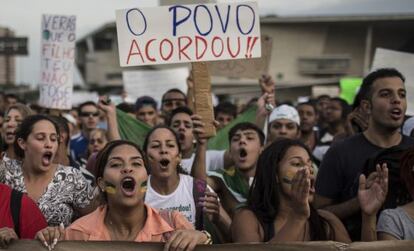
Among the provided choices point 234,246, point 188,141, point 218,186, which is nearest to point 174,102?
point 188,141

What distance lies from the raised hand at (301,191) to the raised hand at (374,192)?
0.35 m

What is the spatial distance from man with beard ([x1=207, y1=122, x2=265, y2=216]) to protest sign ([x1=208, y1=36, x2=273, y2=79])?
160 centimetres

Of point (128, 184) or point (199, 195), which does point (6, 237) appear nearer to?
point (128, 184)

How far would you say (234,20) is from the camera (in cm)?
473

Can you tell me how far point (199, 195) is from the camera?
14.8ft

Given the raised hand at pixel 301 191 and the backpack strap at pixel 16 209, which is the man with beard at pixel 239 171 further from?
the backpack strap at pixel 16 209

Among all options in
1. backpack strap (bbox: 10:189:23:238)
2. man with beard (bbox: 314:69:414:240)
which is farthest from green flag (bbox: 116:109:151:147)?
backpack strap (bbox: 10:189:23:238)

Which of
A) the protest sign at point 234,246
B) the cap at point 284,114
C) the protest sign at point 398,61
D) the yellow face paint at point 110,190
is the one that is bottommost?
the protest sign at point 234,246

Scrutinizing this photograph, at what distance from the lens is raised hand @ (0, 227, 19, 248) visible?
329cm

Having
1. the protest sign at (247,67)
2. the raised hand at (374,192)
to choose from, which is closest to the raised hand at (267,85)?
the protest sign at (247,67)

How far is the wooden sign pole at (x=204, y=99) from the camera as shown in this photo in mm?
4648

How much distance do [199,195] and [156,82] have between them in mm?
9029

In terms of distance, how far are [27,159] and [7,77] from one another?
48.6 meters

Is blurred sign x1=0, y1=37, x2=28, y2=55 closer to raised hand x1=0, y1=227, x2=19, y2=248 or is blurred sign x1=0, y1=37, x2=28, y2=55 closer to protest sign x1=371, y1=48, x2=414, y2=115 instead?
protest sign x1=371, y1=48, x2=414, y2=115
